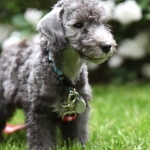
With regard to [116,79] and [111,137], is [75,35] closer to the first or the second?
[111,137]

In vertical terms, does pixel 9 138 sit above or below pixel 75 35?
below

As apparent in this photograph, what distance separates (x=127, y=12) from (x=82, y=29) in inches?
113

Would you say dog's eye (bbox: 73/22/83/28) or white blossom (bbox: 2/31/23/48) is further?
white blossom (bbox: 2/31/23/48)

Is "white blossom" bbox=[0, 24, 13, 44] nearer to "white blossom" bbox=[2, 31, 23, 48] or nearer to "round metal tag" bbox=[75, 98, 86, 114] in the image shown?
"white blossom" bbox=[2, 31, 23, 48]

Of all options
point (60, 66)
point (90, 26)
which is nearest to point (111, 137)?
point (60, 66)

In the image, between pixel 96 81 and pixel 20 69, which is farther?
pixel 96 81

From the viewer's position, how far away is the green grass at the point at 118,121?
3787 millimetres

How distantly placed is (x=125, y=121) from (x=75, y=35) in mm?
1511

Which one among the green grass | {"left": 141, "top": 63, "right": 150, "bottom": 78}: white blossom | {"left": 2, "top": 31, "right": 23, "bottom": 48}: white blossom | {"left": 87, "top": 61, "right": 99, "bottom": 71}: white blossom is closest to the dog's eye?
the green grass

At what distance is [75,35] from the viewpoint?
11.3 feet

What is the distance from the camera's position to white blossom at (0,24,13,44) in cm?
671

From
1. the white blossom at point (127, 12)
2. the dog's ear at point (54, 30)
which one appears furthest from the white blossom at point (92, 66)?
the dog's ear at point (54, 30)

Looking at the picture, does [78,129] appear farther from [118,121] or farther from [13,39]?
[13,39]

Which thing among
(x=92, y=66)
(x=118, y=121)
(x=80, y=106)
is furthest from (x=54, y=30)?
(x=92, y=66)
